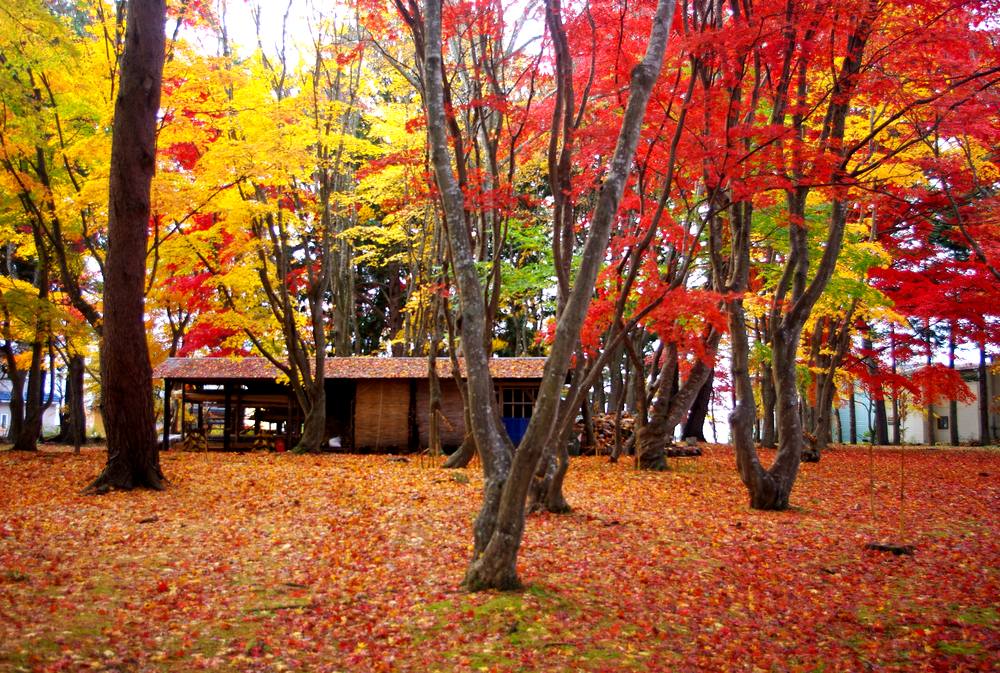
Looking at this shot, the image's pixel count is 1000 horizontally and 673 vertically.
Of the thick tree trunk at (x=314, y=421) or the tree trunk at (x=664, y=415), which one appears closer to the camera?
the tree trunk at (x=664, y=415)

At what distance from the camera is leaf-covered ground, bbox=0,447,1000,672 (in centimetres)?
466

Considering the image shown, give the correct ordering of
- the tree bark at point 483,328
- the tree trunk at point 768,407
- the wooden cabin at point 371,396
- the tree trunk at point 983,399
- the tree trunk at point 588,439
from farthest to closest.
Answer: the tree trunk at point 983,399, the tree trunk at point 768,407, the wooden cabin at point 371,396, the tree trunk at point 588,439, the tree bark at point 483,328

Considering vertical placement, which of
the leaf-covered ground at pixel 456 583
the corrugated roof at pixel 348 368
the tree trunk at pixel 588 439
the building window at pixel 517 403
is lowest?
the leaf-covered ground at pixel 456 583

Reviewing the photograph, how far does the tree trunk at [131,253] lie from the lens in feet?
32.9

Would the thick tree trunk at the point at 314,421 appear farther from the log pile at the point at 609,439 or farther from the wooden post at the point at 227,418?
the log pile at the point at 609,439

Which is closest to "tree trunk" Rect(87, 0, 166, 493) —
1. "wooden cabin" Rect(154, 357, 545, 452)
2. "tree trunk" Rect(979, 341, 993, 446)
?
"wooden cabin" Rect(154, 357, 545, 452)

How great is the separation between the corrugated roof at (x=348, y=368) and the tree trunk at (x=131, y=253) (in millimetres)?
9501

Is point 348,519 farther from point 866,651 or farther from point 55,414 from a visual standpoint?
point 55,414

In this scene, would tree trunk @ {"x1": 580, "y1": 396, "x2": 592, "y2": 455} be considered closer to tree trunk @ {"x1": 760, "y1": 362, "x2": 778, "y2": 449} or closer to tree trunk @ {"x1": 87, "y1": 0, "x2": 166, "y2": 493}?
tree trunk @ {"x1": 760, "y1": 362, "x2": 778, "y2": 449}

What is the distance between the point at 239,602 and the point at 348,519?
10.5ft

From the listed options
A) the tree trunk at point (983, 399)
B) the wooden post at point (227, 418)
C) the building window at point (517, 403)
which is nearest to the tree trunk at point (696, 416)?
the building window at point (517, 403)

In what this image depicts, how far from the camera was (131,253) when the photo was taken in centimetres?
1022

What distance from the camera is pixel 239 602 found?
542 centimetres

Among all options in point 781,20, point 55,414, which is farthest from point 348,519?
point 55,414
